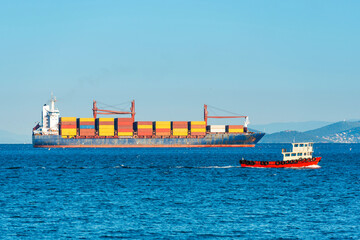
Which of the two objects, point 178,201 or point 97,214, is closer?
point 97,214

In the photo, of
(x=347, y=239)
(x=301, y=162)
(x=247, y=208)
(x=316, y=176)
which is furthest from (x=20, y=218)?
(x=301, y=162)

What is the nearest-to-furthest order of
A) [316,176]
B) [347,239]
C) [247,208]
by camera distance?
[347,239]
[247,208]
[316,176]

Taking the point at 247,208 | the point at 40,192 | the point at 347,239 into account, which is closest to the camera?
the point at 347,239

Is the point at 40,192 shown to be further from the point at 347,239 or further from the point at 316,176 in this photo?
the point at 316,176

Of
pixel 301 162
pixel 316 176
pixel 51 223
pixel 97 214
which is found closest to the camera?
pixel 51 223

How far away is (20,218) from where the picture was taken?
4031cm

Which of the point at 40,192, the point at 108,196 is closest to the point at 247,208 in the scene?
the point at 108,196

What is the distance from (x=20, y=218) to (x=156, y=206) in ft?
37.5

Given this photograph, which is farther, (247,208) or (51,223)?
(247,208)

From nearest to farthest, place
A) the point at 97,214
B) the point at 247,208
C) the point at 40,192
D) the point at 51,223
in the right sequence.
Result: the point at 51,223, the point at 97,214, the point at 247,208, the point at 40,192

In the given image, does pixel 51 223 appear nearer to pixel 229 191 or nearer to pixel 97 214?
pixel 97 214

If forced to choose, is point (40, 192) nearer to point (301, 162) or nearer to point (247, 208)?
point (247, 208)

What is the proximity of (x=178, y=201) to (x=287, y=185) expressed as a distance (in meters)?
18.3

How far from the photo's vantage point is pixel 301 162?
8812cm
